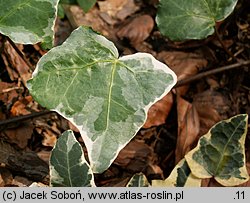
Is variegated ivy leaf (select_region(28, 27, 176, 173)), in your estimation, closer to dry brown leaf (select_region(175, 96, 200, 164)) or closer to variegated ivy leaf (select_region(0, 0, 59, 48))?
variegated ivy leaf (select_region(0, 0, 59, 48))

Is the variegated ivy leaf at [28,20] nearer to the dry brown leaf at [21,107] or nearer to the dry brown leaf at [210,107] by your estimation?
the dry brown leaf at [21,107]

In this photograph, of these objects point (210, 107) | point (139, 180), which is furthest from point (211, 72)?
point (139, 180)

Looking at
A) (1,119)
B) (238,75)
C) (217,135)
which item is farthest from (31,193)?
(238,75)

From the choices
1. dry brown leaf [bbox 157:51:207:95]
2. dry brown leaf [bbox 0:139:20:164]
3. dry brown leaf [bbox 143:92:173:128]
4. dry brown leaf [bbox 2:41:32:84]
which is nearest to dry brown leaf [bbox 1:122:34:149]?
dry brown leaf [bbox 0:139:20:164]

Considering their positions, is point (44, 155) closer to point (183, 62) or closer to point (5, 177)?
point (5, 177)

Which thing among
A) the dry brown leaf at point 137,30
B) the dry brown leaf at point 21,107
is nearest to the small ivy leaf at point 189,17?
the dry brown leaf at point 137,30
